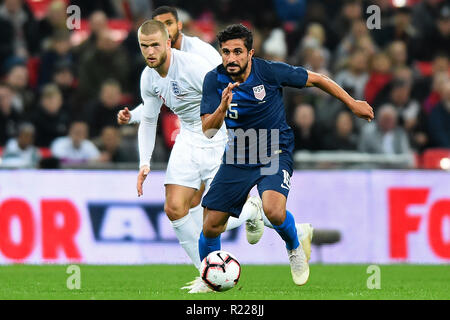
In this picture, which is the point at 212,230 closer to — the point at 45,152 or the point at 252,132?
the point at 252,132

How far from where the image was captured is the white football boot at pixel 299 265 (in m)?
9.52

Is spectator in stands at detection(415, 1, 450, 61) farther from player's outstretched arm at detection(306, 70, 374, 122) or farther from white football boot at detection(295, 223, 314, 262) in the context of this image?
player's outstretched arm at detection(306, 70, 374, 122)

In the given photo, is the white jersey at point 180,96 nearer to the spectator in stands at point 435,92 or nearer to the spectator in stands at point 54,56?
the spectator in stands at point 54,56

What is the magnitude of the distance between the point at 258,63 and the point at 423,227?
5.73m

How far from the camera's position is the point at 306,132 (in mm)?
15430

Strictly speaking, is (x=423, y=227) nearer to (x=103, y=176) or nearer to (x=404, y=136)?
(x=404, y=136)

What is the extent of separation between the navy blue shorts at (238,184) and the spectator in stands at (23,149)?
19.3 feet

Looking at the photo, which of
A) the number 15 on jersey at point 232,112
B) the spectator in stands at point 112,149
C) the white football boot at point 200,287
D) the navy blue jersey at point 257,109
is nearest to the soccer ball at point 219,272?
the white football boot at point 200,287

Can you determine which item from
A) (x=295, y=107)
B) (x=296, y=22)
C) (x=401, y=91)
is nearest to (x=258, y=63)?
(x=295, y=107)

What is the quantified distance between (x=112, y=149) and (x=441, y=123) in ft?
16.5

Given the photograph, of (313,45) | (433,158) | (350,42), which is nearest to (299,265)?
(433,158)

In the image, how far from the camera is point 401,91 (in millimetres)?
16578

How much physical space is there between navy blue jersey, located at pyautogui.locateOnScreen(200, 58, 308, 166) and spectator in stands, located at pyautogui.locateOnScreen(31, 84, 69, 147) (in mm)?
6779

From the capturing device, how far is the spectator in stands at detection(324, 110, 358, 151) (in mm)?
15523
